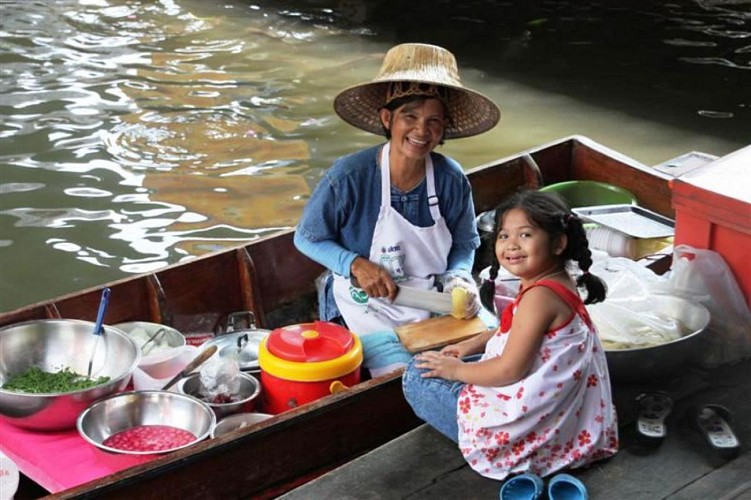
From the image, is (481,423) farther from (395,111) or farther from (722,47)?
(722,47)

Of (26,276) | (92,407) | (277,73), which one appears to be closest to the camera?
(92,407)

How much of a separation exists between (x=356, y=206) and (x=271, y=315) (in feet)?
3.31

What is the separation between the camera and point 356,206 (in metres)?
3.65

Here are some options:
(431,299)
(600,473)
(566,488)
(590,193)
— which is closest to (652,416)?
(600,473)

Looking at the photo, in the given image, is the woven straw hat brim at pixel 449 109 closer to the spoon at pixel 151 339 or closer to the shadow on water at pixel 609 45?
the spoon at pixel 151 339

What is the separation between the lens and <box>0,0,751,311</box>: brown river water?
6.58 meters

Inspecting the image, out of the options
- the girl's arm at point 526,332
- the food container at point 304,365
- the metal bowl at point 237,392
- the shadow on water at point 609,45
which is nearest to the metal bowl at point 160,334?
the metal bowl at point 237,392

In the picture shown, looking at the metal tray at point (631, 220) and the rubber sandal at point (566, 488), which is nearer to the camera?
the rubber sandal at point (566, 488)

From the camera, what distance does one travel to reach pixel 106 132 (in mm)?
8047

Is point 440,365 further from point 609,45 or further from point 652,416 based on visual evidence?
point 609,45

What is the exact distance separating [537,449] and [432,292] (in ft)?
3.18

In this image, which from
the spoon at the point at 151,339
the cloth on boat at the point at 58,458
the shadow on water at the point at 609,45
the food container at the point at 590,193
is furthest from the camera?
the shadow on water at the point at 609,45

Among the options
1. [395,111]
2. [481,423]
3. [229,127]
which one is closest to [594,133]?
[229,127]

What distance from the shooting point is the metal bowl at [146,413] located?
3.17m
